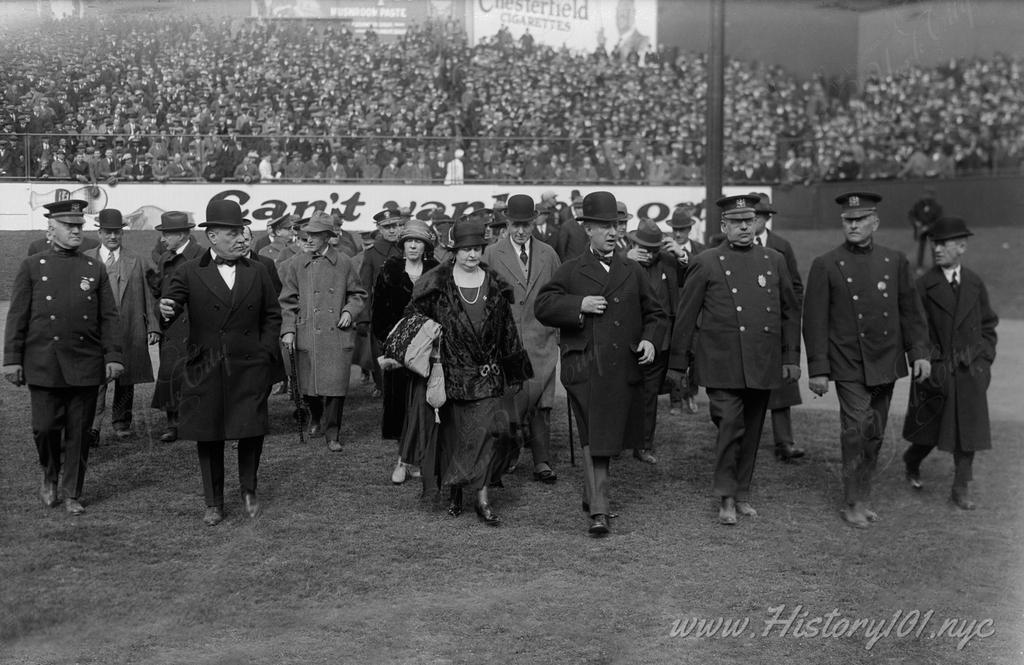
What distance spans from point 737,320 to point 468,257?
178 cm

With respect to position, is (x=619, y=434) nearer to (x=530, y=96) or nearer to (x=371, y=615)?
(x=371, y=615)

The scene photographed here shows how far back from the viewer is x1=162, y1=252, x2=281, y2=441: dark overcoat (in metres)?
6.96

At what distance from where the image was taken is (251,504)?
7.30 m

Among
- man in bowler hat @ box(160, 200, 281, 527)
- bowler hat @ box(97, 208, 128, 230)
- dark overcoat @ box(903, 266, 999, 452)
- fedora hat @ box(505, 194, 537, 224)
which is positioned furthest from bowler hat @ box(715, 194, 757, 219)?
bowler hat @ box(97, 208, 128, 230)

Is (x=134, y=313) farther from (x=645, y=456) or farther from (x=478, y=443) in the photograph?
(x=645, y=456)

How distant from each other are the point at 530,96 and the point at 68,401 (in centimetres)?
750

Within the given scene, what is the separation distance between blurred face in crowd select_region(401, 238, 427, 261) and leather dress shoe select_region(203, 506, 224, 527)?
2.52 metres

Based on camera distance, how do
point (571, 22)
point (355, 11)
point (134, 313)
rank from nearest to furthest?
1. point (134, 313)
2. point (355, 11)
3. point (571, 22)

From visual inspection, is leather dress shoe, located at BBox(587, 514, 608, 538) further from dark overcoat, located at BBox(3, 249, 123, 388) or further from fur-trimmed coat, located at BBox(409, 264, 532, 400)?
dark overcoat, located at BBox(3, 249, 123, 388)

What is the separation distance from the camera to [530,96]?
13.3 meters

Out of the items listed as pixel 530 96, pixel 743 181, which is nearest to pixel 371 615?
pixel 530 96

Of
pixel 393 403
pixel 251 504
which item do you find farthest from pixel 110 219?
pixel 251 504

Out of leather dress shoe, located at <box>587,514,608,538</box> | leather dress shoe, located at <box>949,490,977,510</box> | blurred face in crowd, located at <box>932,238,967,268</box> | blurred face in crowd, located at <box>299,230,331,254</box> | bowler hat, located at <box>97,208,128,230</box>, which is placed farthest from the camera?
blurred face in crowd, located at <box>299,230,331,254</box>

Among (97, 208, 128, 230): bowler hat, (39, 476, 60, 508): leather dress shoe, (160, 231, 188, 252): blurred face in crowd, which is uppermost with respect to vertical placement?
(97, 208, 128, 230): bowler hat
